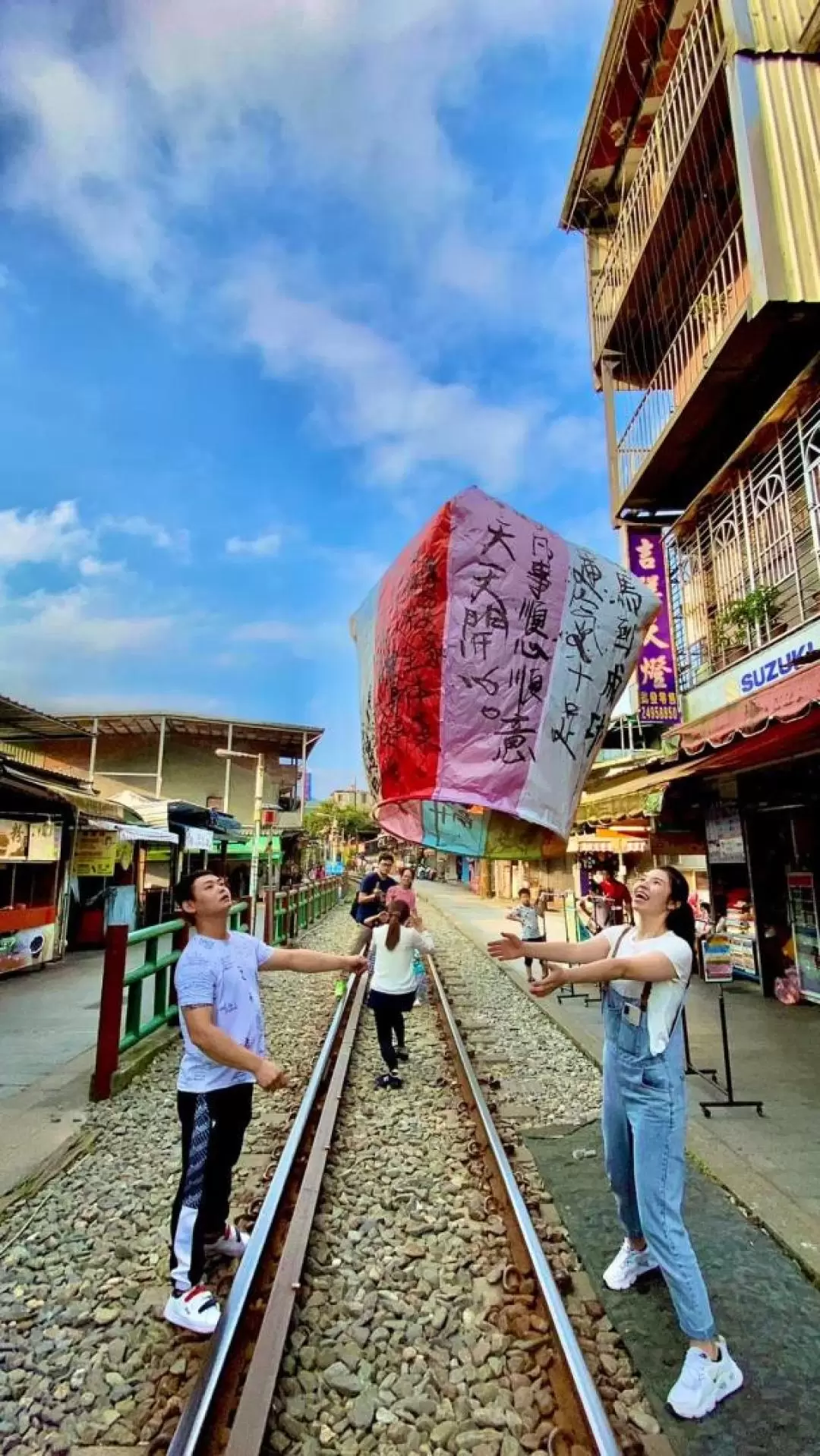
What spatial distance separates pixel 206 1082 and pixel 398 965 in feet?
11.6

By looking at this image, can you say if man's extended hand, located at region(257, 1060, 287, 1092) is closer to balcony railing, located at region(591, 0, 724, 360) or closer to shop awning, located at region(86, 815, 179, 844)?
shop awning, located at region(86, 815, 179, 844)

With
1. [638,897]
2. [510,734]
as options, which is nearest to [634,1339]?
[638,897]

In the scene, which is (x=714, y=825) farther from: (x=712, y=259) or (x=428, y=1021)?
(x=712, y=259)

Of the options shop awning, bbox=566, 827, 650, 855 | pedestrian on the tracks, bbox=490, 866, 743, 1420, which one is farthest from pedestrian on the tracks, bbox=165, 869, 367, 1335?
shop awning, bbox=566, 827, 650, 855

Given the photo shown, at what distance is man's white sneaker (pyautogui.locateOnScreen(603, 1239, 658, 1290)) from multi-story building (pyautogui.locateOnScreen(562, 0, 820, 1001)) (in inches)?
153

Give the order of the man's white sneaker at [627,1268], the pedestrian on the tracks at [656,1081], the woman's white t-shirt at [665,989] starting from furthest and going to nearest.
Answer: the man's white sneaker at [627,1268], the woman's white t-shirt at [665,989], the pedestrian on the tracks at [656,1081]

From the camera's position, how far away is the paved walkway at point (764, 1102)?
12.9ft

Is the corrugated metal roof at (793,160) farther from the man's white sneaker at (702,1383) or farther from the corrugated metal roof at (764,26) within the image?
the man's white sneaker at (702,1383)

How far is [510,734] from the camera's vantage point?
6.73ft

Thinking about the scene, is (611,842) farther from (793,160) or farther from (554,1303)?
(554,1303)

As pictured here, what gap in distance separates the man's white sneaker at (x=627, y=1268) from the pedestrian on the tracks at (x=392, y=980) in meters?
3.23

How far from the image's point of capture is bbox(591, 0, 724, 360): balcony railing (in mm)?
9734

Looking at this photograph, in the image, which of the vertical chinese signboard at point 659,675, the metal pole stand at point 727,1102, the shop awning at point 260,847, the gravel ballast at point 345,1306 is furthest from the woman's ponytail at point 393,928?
the shop awning at point 260,847

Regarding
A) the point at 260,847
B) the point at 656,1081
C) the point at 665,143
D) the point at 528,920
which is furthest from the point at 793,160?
the point at 260,847
